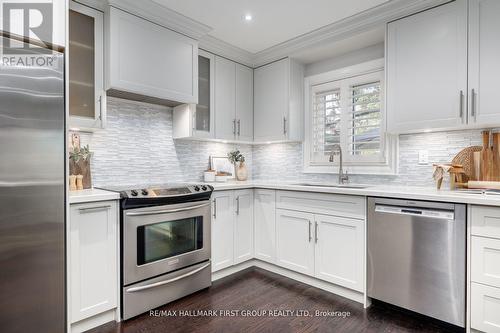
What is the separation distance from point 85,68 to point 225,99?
1484mm

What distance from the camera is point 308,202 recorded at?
8.81 ft

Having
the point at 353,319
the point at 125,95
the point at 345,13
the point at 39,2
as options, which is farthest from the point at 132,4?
the point at 353,319

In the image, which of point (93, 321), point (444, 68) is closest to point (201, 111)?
point (93, 321)

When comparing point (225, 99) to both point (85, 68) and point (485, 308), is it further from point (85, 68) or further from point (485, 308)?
point (485, 308)

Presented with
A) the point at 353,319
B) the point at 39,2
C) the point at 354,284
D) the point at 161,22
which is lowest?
the point at 353,319

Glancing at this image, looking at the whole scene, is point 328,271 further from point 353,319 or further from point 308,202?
point 308,202

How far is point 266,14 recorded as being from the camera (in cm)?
258

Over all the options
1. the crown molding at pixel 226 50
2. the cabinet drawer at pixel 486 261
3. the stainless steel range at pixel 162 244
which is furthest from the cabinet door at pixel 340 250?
the crown molding at pixel 226 50

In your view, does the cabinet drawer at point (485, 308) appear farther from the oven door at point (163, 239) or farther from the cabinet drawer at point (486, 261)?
the oven door at point (163, 239)

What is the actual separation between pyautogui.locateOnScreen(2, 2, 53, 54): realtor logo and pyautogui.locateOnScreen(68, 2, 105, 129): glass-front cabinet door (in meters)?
0.69

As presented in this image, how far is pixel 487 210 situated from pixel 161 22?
287cm

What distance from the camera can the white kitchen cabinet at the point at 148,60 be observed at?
2303 millimetres

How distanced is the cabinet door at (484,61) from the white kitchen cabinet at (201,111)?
232 cm

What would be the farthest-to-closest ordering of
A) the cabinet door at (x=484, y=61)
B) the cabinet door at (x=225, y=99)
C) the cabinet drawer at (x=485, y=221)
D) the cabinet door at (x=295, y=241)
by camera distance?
the cabinet door at (x=225, y=99) < the cabinet door at (x=295, y=241) < the cabinet door at (x=484, y=61) < the cabinet drawer at (x=485, y=221)
